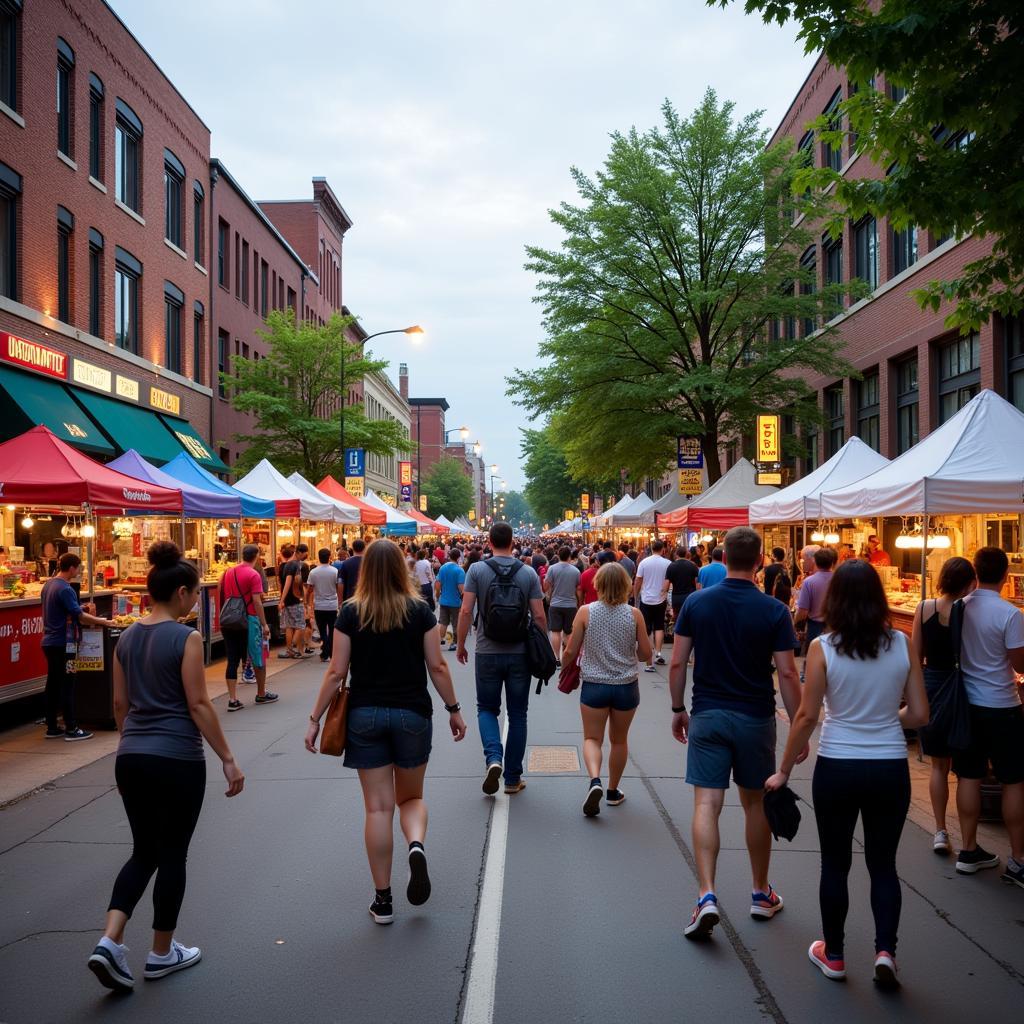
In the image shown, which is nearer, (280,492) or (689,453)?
(280,492)

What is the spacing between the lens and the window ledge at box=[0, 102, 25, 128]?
58.4ft

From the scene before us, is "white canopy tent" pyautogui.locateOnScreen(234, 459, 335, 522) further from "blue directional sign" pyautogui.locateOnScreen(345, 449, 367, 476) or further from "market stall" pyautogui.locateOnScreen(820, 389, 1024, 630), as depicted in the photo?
"market stall" pyautogui.locateOnScreen(820, 389, 1024, 630)

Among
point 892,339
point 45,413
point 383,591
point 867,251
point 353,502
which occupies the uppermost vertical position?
point 867,251

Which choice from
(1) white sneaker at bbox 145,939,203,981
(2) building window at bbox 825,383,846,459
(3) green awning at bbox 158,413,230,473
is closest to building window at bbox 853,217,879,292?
(2) building window at bbox 825,383,846,459

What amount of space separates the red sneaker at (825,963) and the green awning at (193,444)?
2544cm

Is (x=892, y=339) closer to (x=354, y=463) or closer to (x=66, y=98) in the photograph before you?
(x=354, y=463)

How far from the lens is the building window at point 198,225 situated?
1198 inches

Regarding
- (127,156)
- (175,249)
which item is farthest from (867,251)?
(127,156)

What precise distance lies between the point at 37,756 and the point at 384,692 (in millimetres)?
6003

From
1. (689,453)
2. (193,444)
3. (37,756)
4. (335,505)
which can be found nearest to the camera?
(37,756)

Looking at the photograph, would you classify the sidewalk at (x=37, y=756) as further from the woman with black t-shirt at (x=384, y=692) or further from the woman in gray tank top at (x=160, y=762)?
the woman with black t-shirt at (x=384, y=692)

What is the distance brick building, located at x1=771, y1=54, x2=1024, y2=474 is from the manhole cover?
40.5ft

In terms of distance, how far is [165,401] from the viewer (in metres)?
27.0

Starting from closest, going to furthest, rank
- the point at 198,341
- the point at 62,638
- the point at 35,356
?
the point at 62,638
the point at 35,356
the point at 198,341
